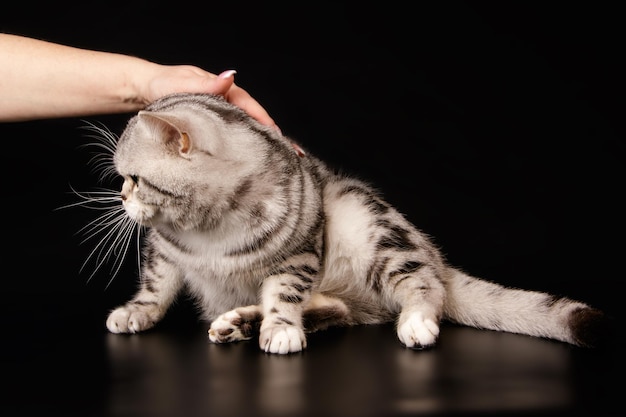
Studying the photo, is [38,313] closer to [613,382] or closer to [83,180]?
[83,180]

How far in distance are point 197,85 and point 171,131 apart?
1.68 ft

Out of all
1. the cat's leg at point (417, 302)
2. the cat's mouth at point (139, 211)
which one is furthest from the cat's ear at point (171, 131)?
the cat's leg at point (417, 302)

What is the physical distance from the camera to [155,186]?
6.66 feet

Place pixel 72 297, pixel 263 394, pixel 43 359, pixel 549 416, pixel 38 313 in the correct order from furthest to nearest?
1. pixel 72 297
2. pixel 38 313
3. pixel 43 359
4. pixel 263 394
5. pixel 549 416

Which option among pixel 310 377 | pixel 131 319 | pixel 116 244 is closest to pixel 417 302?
pixel 310 377

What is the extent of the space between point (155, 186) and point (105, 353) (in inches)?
18.8

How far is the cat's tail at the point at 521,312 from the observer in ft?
6.72

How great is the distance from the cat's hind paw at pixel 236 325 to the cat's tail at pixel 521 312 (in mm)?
621

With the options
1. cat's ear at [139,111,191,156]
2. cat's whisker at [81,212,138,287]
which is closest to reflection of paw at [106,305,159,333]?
cat's whisker at [81,212,138,287]

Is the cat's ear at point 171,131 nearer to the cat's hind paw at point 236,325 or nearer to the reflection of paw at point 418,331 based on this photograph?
the cat's hind paw at point 236,325

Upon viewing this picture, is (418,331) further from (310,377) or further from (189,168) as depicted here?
(189,168)

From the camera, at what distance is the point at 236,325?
2.15 m

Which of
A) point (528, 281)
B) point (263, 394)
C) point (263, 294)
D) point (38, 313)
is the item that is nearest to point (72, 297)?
point (38, 313)

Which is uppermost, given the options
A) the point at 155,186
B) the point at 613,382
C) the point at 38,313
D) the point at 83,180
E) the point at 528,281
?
the point at 83,180
